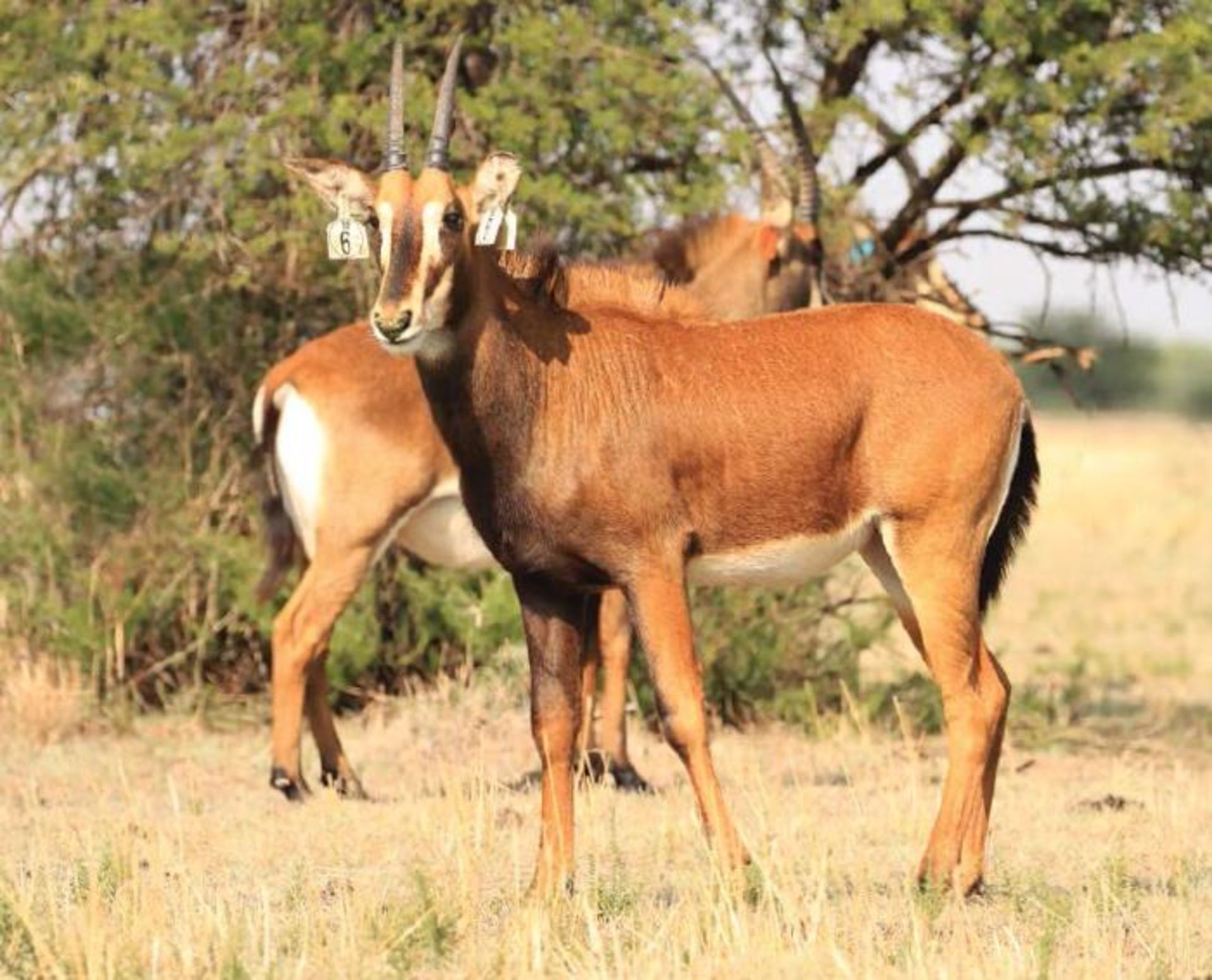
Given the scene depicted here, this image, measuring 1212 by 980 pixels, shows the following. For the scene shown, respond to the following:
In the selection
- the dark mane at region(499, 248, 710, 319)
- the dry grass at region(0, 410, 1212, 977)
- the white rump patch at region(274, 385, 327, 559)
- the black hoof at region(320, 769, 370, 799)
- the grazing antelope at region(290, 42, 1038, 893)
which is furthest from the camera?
the white rump patch at region(274, 385, 327, 559)

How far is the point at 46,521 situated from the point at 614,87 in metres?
4.04

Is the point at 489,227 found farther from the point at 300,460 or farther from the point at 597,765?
the point at 597,765

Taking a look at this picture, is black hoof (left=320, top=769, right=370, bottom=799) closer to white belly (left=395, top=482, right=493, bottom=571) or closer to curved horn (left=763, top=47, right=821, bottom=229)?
white belly (left=395, top=482, right=493, bottom=571)

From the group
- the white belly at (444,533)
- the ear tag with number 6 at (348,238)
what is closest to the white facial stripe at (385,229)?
the ear tag with number 6 at (348,238)

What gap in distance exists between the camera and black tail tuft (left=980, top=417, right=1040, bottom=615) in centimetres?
785

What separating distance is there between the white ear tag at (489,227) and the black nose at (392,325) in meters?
0.50

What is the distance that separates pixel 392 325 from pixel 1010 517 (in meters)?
2.37

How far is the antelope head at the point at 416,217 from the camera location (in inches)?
270

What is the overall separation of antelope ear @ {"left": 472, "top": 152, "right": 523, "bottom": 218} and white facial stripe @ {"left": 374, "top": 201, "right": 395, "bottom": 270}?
0.35 metres

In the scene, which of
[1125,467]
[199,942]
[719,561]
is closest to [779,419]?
[719,561]

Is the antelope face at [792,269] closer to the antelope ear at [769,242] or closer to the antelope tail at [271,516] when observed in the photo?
the antelope ear at [769,242]

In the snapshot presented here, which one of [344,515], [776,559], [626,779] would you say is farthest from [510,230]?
[626,779]

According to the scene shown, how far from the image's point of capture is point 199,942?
19.9 feet

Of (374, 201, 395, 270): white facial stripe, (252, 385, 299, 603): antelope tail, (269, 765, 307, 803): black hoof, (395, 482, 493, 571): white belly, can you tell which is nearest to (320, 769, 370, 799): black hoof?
(269, 765, 307, 803): black hoof
